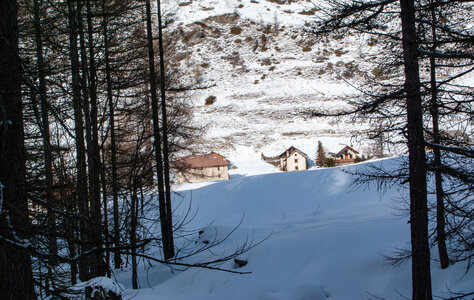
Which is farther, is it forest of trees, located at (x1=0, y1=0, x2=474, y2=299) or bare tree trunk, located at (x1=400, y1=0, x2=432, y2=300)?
bare tree trunk, located at (x1=400, y1=0, x2=432, y2=300)

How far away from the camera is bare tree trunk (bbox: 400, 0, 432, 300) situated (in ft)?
17.3

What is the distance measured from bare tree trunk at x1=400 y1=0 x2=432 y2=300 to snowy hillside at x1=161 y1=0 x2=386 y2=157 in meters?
32.3

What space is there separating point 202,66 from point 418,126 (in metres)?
65.7

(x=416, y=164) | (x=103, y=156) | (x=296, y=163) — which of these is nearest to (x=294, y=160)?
(x=296, y=163)

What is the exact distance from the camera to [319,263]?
8523 mm

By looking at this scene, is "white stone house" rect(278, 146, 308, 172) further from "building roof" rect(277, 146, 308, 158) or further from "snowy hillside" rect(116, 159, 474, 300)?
"snowy hillside" rect(116, 159, 474, 300)

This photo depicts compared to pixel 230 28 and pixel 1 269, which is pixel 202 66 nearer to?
pixel 230 28

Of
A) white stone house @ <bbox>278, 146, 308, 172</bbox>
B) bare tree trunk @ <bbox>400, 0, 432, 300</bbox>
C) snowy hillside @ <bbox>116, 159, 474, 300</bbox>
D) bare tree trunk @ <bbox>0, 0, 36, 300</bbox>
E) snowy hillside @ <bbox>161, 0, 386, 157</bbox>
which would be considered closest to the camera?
bare tree trunk @ <bbox>0, 0, 36, 300</bbox>

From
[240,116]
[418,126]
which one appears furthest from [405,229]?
[240,116]

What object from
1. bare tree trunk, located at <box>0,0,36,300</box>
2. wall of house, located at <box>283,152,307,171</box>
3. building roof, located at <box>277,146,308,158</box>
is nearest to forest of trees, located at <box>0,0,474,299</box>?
bare tree trunk, located at <box>0,0,36,300</box>

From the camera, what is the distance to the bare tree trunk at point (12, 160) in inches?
108

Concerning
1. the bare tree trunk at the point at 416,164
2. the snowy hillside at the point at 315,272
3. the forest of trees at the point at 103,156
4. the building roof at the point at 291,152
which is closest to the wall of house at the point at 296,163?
the building roof at the point at 291,152

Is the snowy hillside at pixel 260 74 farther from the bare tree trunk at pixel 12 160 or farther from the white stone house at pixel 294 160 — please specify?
the bare tree trunk at pixel 12 160

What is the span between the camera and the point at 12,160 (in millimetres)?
2861
